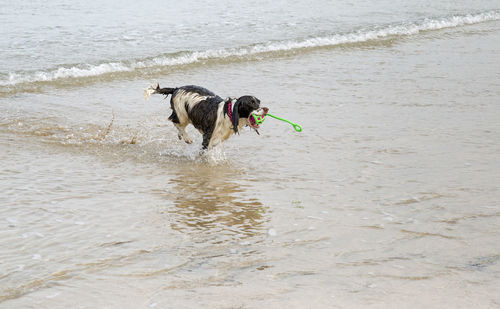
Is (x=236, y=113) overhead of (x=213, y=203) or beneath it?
overhead

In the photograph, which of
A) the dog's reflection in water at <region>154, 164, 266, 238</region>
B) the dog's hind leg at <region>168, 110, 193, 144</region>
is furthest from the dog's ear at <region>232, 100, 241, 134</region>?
the dog's hind leg at <region>168, 110, 193, 144</region>

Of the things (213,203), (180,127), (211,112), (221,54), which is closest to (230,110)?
(211,112)

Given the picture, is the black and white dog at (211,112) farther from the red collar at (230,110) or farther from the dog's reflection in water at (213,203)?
the dog's reflection in water at (213,203)

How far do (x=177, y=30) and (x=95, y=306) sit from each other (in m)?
14.7

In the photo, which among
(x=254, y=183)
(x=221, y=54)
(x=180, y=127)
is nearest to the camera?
(x=254, y=183)

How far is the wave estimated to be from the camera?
485 inches

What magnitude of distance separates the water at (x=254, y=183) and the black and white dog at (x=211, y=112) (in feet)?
0.85

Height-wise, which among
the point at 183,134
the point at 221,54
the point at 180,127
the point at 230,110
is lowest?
the point at 183,134

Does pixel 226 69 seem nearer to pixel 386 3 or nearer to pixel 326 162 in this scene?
pixel 326 162

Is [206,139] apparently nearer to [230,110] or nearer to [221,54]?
[230,110]

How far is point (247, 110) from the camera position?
6.96 meters

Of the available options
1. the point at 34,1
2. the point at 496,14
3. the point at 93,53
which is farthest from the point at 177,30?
the point at 496,14

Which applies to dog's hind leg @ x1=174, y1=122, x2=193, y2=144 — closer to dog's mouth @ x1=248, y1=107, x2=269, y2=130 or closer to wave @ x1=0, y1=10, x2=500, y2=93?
dog's mouth @ x1=248, y1=107, x2=269, y2=130

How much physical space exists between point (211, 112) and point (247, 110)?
0.64 meters
